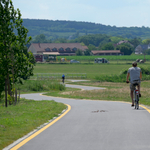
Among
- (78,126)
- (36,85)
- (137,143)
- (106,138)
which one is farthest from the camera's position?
(36,85)

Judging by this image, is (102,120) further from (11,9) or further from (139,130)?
(11,9)

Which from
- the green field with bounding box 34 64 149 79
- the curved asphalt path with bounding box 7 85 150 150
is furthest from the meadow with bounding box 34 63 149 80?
the curved asphalt path with bounding box 7 85 150 150

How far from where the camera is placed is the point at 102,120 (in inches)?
460

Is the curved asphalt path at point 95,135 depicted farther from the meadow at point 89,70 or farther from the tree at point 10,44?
the meadow at point 89,70

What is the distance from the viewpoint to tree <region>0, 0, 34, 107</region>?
20047 millimetres

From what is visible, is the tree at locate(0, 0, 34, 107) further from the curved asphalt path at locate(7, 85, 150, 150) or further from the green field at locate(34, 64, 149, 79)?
the green field at locate(34, 64, 149, 79)

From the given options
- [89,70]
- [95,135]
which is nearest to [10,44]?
[95,135]

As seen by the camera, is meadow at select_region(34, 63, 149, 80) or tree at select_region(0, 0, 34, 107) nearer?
tree at select_region(0, 0, 34, 107)

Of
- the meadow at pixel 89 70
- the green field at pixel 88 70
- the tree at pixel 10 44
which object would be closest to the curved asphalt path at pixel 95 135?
the tree at pixel 10 44

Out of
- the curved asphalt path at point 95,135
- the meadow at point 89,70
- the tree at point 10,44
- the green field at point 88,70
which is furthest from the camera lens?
the green field at point 88,70

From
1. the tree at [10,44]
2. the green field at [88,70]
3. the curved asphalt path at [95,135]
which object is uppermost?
the tree at [10,44]

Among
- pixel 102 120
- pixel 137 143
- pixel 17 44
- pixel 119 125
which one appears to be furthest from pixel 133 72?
pixel 17 44

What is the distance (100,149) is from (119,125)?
10.7 feet

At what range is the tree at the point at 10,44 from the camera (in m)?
20.0
